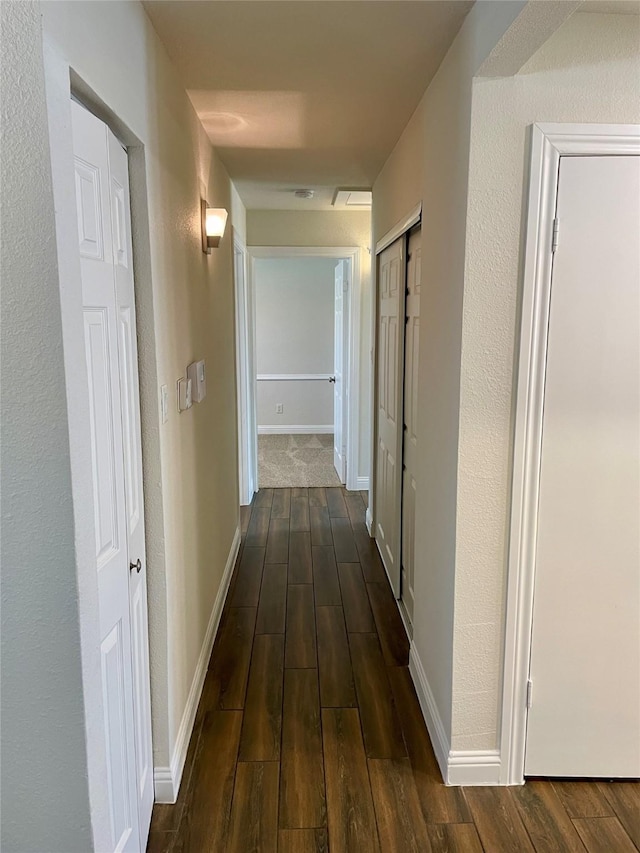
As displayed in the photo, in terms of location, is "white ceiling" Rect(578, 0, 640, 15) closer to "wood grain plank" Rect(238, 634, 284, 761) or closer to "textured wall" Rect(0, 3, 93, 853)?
"textured wall" Rect(0, 3, 93, 853)

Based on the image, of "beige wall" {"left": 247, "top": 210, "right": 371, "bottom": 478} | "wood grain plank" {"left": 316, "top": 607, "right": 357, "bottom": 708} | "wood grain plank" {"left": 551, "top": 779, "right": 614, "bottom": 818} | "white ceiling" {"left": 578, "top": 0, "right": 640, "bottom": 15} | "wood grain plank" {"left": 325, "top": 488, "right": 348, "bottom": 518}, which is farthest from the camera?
"beige wall" {"left": 247, "top": 210, "right": 371, "bottom": 478}

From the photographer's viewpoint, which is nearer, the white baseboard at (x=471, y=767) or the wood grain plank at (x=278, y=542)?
the white baseboard at (x=471, y=767)

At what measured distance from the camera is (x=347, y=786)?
2.04 metres

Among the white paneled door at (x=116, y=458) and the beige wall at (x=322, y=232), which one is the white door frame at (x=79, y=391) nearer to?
the white paneled door at (x=116, y=458)

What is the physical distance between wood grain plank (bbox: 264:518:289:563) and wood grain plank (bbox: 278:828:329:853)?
207 centimetres

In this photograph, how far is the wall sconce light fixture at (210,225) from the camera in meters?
2.67

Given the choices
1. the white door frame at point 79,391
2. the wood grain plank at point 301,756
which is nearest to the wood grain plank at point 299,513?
the wood grain plank at point 301,756

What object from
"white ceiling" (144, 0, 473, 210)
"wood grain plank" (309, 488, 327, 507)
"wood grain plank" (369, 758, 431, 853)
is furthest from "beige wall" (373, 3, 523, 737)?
"wood grain plank" (309, 488, 327, 507)

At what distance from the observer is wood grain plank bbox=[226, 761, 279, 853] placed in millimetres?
1806

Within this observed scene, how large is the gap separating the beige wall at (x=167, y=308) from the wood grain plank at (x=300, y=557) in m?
0.83

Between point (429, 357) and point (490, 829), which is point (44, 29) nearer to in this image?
point (429, 357)

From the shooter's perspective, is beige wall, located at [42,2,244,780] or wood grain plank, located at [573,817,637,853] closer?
beige wall, located at [42,2,244,780]

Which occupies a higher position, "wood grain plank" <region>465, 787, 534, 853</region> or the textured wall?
the textured wall

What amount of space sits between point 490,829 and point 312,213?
4275 millimetres
